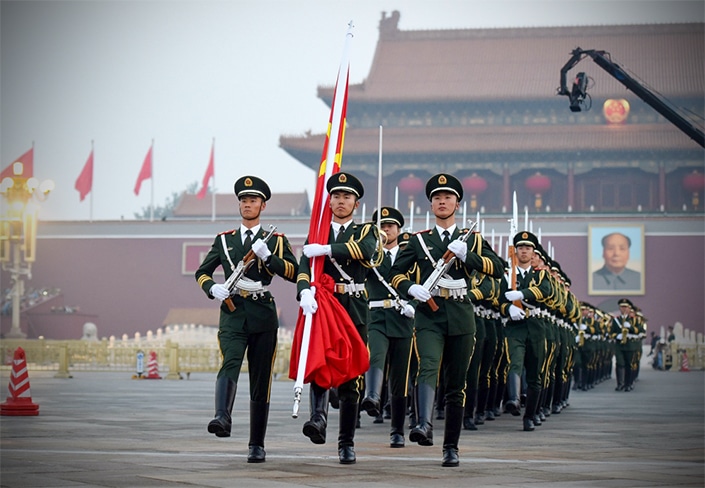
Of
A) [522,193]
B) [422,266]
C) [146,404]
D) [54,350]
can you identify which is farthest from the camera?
[522,193]

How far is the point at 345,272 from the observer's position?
686 cm

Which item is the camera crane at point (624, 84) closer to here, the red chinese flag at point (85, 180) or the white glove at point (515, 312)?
the white glove at point (515, 312)

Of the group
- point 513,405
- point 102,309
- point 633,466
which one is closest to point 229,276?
point 633,466

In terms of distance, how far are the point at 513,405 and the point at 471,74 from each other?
36207mm

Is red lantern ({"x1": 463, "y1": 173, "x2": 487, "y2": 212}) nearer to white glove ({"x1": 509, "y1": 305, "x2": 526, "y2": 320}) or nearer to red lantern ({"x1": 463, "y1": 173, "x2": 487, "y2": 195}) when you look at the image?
red lantern ({"x1": 463, "y1": 173, "x2": 487, "y2": 195})

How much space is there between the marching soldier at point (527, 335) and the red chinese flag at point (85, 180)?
30.9 metres

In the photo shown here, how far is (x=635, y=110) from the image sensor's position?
145ft

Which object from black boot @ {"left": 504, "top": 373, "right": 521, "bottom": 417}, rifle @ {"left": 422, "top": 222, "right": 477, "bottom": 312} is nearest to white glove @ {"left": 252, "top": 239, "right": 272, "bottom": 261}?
rifle @ {"left": 422, "top": 222, "right": 477, "bottom": 312}

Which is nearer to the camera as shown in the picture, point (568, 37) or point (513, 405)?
point (513, 405)

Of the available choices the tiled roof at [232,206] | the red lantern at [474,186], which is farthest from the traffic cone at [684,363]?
the tiled roof at [232,206]

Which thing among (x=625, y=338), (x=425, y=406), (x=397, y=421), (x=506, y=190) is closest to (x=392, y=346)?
(x=397, y=421)

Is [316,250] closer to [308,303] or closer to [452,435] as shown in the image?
[308,303]

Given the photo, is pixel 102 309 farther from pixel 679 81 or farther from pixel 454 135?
pixel 679 81

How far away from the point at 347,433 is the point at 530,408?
3.47m
